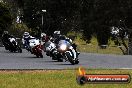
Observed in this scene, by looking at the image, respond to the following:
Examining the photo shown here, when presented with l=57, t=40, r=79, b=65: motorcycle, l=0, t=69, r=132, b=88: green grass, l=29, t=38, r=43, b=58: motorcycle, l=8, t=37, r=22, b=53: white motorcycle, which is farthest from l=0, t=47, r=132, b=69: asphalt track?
l=8, t=37, r=22, b=53: white motorcycle

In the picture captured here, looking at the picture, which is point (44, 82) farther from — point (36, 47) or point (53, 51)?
point (36, 47)

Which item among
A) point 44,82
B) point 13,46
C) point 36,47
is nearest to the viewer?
point 44,82

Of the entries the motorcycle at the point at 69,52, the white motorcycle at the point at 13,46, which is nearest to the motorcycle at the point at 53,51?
the motorcycle at the point at 69,52

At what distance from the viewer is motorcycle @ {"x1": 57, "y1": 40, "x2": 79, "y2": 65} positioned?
22.2m

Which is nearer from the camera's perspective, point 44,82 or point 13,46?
point 44,82

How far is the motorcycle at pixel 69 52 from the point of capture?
72.8ft

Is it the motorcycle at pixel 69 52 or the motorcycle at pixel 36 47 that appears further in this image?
the motorcycle at pixel 36 47

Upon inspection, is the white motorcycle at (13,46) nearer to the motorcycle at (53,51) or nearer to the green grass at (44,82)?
the motorcycle at (53,51)

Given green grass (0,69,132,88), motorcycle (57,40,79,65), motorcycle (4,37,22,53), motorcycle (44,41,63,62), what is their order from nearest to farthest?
green grass (0,69,132,88), motorcycle (57,40,79,65), motorcycle (44,41,63,62), motorcycle (4,37,22,53)

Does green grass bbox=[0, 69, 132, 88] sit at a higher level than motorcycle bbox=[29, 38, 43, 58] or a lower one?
lower

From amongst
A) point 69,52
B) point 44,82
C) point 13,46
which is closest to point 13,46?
point 13,46

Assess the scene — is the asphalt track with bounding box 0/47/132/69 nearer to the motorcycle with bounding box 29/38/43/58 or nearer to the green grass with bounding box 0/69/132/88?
the motorcycle with bounding box 29/38/43/58

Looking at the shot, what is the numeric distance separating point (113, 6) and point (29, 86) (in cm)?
4480

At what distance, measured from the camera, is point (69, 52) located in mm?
22266
